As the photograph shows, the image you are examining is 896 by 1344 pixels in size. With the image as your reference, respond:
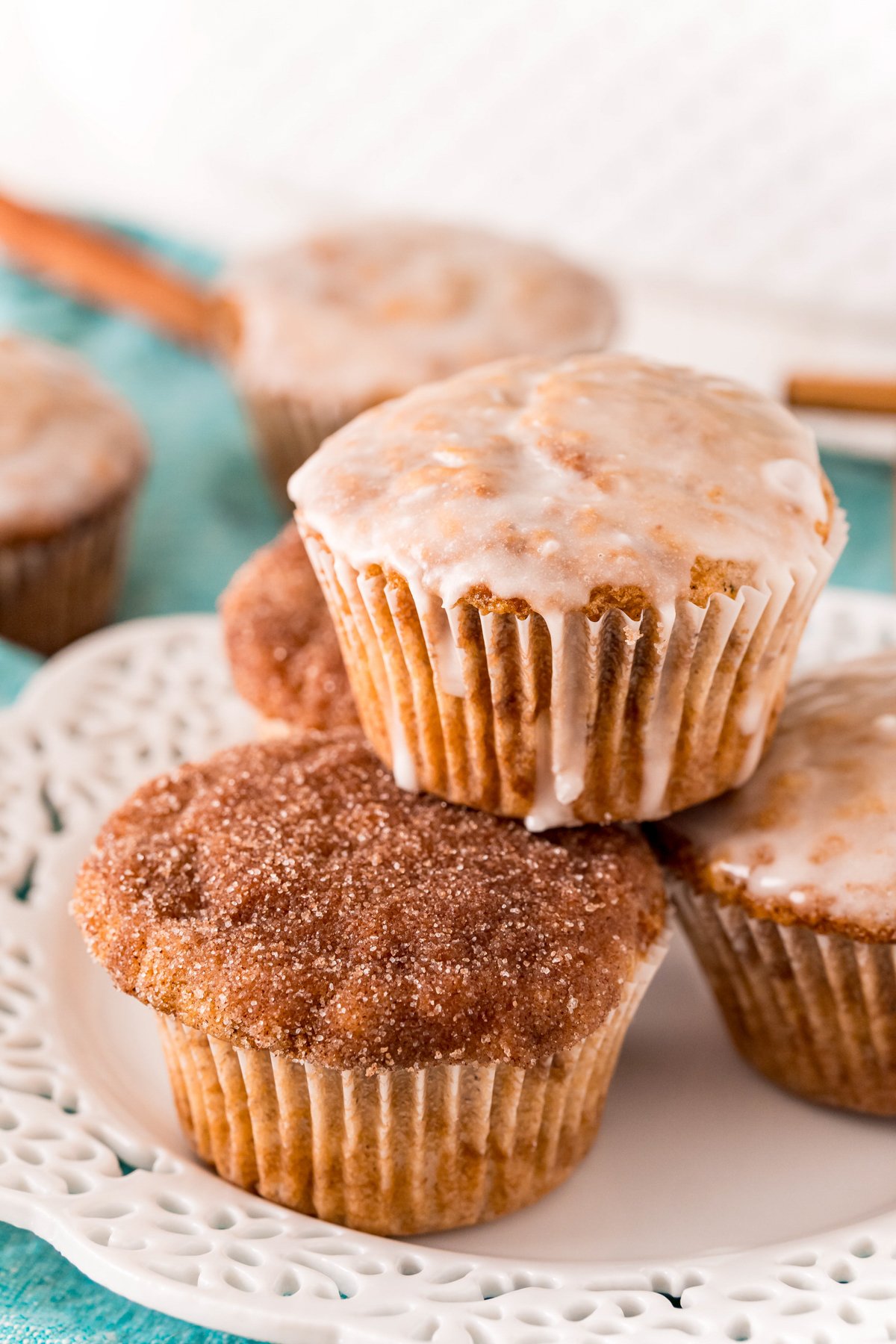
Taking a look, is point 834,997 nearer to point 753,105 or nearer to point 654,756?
point 654,756

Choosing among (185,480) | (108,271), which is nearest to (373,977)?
(185,480)

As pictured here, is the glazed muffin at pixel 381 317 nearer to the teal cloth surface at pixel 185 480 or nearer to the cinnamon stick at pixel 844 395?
the teal cloth surface at pixel 185 480

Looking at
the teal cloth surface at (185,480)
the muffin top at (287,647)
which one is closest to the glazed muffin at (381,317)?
the teal cloth surface at (185,480)

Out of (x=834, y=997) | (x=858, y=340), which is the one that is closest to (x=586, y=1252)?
(x=834, y=997)

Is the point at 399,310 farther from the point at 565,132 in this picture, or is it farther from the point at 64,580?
the point at 565,132

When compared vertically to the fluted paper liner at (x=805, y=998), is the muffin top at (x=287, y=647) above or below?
above
